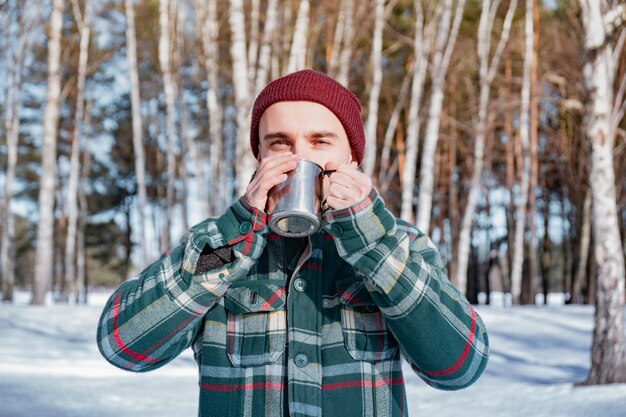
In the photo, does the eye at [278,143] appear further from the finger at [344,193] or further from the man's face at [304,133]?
the finger at [344,193]

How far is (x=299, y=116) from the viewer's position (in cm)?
129

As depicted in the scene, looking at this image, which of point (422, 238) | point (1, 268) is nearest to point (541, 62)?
point (422, 238)

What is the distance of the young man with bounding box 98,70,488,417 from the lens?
1.11m

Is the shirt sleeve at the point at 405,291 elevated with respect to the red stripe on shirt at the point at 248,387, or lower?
elevated

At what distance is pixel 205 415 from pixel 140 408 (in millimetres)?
3835

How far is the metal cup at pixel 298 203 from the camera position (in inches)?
44.4

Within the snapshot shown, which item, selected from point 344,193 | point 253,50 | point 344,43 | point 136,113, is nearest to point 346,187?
point 344,193

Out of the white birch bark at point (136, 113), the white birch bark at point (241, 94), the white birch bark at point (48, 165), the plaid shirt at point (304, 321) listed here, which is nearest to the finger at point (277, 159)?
the plaid shirt at point (304, 321)

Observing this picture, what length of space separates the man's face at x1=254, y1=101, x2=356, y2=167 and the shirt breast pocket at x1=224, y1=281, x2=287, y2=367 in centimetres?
31

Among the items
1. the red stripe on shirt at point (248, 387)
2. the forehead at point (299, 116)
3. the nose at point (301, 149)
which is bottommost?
the red stripe on shirt at point (248, 387)

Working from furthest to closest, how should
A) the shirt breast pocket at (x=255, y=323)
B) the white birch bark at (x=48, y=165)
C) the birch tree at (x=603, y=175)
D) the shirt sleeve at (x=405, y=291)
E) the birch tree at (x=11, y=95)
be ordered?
1. the birch tree at (x=11, y=95)
2. the white birch bark at (x=48, y=165)
3. the birch tree at (x=603, y=175)
4. the shirt breast pocket at (x=255, y=323)
5. the shirt sleeve at (x=405, y=291)

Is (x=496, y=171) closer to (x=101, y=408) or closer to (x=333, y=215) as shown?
(x=101, y=408)

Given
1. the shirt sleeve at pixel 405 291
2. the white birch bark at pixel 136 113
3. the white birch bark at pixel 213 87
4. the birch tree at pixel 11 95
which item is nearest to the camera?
the shirt sleeve at pixel 405 291

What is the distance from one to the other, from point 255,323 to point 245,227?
0.23 metres
